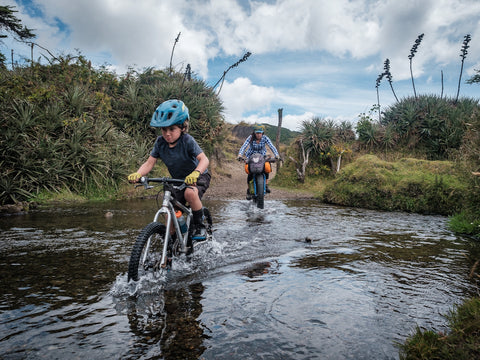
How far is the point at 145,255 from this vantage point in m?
3.33

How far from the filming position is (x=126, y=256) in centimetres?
452

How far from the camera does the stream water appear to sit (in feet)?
7.81

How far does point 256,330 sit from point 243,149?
7.16 m

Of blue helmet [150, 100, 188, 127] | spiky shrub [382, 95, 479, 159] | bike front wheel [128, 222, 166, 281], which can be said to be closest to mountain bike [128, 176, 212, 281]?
bike front wheel [128, 222, 166, 281]

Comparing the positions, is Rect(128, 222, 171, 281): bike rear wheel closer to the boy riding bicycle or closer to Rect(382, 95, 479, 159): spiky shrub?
the boy riding bicycle

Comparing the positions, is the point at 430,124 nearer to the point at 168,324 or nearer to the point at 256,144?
the point at 256,144

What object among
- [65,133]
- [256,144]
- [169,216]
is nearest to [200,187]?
[169,216]

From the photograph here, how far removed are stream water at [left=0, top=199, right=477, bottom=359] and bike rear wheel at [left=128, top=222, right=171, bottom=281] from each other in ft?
0.54

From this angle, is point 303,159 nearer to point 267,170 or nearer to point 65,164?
point 267,170

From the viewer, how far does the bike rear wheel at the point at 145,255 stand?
312cm

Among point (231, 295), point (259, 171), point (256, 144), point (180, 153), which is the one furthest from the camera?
point (256, 144)

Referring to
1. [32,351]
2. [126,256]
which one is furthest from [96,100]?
[32,351]

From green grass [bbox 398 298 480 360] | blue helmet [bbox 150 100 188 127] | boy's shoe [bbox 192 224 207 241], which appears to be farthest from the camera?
boy's shoe [bbox 192 224 207 241]

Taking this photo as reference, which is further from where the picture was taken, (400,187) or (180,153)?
(400,187)
